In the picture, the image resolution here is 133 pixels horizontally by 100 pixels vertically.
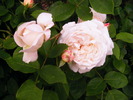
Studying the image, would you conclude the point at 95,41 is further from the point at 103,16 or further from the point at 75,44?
the point at 103,16

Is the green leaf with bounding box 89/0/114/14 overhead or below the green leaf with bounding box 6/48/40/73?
overhead

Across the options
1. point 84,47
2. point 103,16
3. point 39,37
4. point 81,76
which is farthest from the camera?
point 81,76

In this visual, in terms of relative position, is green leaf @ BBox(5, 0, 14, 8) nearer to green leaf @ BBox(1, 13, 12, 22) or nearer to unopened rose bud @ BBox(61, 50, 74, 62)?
green leaf @ BBox(1, 13, 12, 22)

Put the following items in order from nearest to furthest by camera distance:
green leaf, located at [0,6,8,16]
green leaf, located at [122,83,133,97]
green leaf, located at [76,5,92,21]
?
green leaf, located at [76,5,92,21]
green leaf, located at [0,6,8,16]
green leaf, located at [122,83,133,97]

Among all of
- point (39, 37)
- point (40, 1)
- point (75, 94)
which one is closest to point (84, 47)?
point (39, 37)

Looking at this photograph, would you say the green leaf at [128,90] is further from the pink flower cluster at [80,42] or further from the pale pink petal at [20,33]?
the pale pink petal at [20,33]

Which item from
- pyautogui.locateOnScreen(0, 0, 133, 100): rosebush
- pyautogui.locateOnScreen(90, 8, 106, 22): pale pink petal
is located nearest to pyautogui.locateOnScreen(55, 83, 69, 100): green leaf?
pyautogui.locateOnScreen(0, 0, 133, 100): rosebush

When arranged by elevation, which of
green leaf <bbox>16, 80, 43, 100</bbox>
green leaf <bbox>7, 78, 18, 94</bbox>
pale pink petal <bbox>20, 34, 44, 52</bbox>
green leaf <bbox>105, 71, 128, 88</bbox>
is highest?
pale pink petal <bbox>20, 34, 44, 52</bbox>
